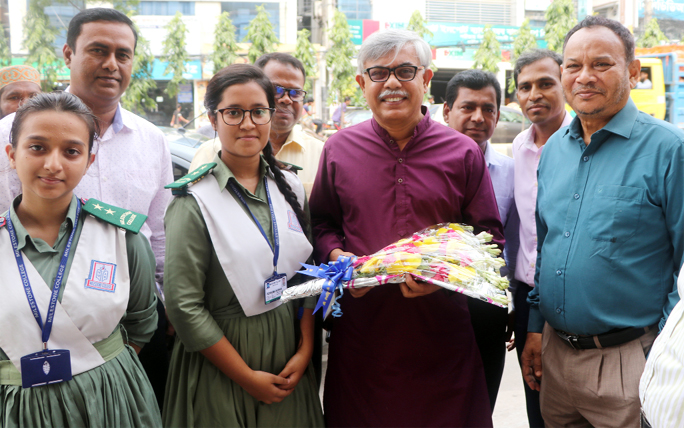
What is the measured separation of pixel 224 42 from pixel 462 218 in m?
15.4

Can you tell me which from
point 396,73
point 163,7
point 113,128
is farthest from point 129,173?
point 163,7

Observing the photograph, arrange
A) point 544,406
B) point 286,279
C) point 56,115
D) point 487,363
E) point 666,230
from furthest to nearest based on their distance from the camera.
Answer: point 487,363 → point 544,406 → point 286,279 → point 666,230 → point 56,115

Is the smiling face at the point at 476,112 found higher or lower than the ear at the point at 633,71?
lower

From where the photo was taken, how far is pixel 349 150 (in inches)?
90.7

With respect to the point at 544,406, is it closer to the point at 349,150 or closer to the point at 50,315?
the point at 349,150

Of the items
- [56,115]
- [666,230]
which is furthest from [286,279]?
[666,230]

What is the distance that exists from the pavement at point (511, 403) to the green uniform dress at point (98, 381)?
1.50 meters

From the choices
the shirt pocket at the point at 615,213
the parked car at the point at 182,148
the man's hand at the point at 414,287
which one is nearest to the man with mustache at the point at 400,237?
the man's hand at the point at 414,287

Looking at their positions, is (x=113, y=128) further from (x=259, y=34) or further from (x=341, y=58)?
(x=341, y=58)

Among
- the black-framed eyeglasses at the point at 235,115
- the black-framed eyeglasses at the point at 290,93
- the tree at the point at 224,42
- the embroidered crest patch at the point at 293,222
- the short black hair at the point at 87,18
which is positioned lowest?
the embroidered crest patch at the point at 293,222

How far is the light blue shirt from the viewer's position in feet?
9.20

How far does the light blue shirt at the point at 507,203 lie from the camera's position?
9.20ft

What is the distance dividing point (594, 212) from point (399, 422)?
3.59 feet

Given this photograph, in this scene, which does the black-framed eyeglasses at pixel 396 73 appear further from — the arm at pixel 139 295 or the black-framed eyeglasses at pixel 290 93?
the arm at pixel 139 295
